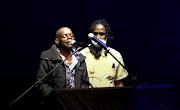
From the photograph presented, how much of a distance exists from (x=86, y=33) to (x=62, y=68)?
1268mm

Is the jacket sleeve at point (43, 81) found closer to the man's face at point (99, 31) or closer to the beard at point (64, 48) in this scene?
the beard at point (64, 48)

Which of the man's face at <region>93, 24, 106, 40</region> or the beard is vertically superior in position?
the man's face at <region>93, 24, 106, 40</region>

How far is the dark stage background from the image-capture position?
3.52 metres

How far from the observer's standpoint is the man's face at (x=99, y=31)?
3081 mm

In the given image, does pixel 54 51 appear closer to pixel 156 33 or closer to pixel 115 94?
pixel 115 94

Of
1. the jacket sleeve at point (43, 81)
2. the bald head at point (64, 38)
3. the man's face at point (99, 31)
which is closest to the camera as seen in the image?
the jacket sleeve at point (43, 81)

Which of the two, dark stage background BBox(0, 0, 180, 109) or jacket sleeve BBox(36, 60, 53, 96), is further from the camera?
dark stage background BBox(0, 0, 180, 109)

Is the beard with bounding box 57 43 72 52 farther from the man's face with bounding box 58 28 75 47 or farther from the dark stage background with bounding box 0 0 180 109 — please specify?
the dark stage background with bounding box 0 0 180 109

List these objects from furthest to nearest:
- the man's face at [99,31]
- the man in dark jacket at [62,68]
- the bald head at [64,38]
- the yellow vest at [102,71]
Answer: the man's face at [99,31] < the yellow vest at [102,71] < the bald head at [64,38] < the man in dark jacket at [62,68]

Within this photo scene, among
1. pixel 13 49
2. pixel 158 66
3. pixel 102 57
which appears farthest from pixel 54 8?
pixel 158 66

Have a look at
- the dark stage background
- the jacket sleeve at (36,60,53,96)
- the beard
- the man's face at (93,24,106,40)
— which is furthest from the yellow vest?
the dark stage background

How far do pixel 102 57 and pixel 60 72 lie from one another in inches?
25.4

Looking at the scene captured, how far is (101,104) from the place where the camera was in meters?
2.17

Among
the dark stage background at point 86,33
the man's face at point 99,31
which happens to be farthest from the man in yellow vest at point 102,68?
the dark stage background at point 86,33
